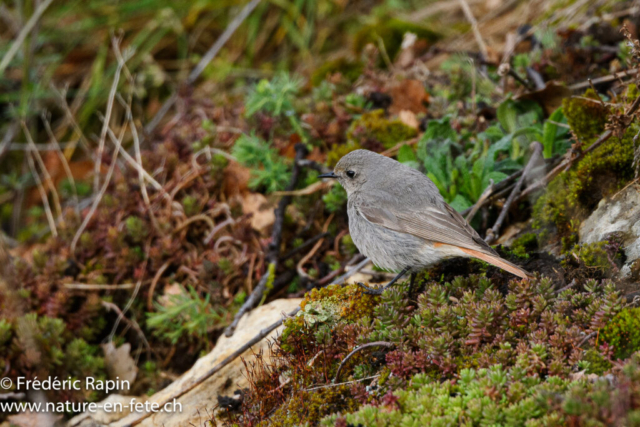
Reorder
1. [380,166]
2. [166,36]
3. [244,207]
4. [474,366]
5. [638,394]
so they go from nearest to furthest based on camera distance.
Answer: [638,394]
[474,366]
[380,166]
[244,207]
[166,36]

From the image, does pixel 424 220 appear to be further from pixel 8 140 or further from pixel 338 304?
pixel 8 140

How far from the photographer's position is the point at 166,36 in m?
9.02

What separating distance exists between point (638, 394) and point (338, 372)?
1573 millimetres

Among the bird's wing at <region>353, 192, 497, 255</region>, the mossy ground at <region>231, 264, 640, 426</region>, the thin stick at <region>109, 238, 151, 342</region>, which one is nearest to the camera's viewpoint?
the mossy ground at <region>231, 264, 640, 426</region>

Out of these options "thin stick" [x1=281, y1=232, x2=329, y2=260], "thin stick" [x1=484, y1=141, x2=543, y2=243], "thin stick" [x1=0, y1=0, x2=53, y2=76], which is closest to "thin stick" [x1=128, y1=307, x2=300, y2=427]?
"thin stick" [x1=281, y1=232, x2=329, y2=260]

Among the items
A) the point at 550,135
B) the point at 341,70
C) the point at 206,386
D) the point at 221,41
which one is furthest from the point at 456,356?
the point at 221,41

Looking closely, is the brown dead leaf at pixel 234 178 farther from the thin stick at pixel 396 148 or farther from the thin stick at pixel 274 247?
the thin stick at pixel 396 148

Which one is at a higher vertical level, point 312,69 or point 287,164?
point 312,69

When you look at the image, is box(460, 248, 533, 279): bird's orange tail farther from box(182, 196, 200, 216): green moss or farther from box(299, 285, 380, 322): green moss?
box(182, 196, 200, 216): green moss

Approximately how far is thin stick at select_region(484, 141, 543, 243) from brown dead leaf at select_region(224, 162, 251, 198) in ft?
9.06

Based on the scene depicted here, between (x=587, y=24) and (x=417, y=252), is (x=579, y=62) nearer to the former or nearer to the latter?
(x=587, y=24)

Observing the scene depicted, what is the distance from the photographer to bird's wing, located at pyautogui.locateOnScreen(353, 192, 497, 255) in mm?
3719

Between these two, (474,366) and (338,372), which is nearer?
(474,366)

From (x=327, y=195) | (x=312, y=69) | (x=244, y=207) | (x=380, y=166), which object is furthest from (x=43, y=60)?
(x=380, y=166)
